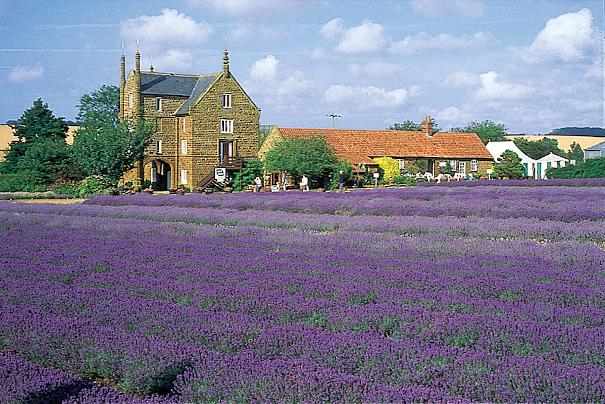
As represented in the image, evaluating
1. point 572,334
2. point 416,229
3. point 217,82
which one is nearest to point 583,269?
point 572,334

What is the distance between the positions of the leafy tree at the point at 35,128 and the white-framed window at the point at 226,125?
56.8 ft

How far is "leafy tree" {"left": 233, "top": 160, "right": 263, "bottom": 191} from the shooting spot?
1966 inches

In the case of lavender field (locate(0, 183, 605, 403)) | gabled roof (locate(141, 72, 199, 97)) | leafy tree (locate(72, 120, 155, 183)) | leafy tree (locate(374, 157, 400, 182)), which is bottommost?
lavender field (locate(0, 183, 605, 403))

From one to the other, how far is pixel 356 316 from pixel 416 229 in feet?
35.1

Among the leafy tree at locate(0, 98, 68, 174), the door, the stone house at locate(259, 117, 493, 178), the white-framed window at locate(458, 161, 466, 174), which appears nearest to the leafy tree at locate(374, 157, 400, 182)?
the stone house at locate(259, 117, 493, 178)

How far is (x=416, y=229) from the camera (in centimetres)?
1794

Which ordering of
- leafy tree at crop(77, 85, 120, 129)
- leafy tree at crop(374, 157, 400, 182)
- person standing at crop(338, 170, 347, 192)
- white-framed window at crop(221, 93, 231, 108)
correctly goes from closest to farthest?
1. person standing at crop(338, 170, 347, 192)
2. white-framed window at crop(221, 93, 231, 108)
3. leafy tree at crop(374, 157, 400, 182)
4. leafy tree at crop(77, 85, 120, 129)

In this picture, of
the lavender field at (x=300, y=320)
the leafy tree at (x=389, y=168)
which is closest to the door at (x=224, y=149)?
the leafy tree at (x=389, y=168)

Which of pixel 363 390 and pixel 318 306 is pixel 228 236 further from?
pixel 363 390

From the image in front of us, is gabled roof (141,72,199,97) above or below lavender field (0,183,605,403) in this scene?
above

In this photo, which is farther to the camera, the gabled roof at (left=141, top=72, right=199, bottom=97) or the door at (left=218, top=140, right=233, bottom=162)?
the gabled roof at (left=141, top=72, right=199, bottom=97)

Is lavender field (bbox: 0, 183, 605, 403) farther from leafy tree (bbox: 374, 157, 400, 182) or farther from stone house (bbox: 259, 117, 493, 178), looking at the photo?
stone house (bbox: 259, 117, 493, 178)

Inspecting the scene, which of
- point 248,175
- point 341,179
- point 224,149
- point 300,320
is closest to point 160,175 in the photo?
point 224,149

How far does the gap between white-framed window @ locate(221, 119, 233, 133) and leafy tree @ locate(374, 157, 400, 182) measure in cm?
1172
